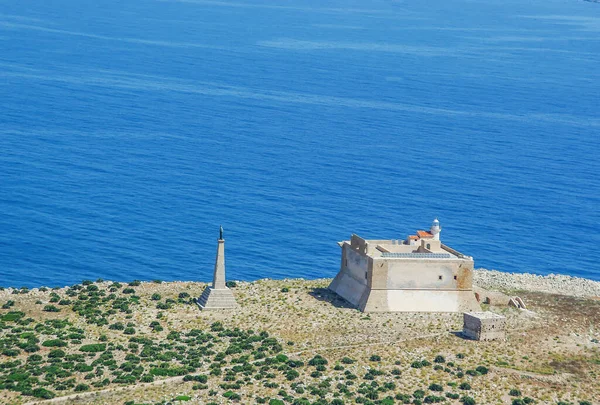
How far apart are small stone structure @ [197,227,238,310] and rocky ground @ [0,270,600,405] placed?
0.87 meters

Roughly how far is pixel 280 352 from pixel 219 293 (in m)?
9.00

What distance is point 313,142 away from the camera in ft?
506

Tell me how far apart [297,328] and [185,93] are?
118m

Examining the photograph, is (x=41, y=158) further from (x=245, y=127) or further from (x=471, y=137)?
(x=471, y=137)

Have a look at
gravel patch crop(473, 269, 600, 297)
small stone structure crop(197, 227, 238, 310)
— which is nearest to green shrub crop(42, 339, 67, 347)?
small stone structure crop(197, 227, 238, 310)

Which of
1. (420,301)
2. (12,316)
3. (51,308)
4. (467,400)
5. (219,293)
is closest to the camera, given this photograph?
(467,400)

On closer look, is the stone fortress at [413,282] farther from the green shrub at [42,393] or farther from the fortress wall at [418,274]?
the green shrub at [42,393]

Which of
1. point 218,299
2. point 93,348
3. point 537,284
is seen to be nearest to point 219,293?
point 218,299

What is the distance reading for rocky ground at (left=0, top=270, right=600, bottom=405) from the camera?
6450 cm

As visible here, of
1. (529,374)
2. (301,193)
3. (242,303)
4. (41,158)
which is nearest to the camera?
(529,374)

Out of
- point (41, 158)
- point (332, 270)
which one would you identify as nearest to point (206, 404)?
point (332, 270)

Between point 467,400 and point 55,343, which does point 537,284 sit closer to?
point 467,400

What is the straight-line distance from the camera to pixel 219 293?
253 feet

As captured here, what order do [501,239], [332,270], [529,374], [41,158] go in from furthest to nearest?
[41,158] < [501,239] < [332,270] < [529,374]
